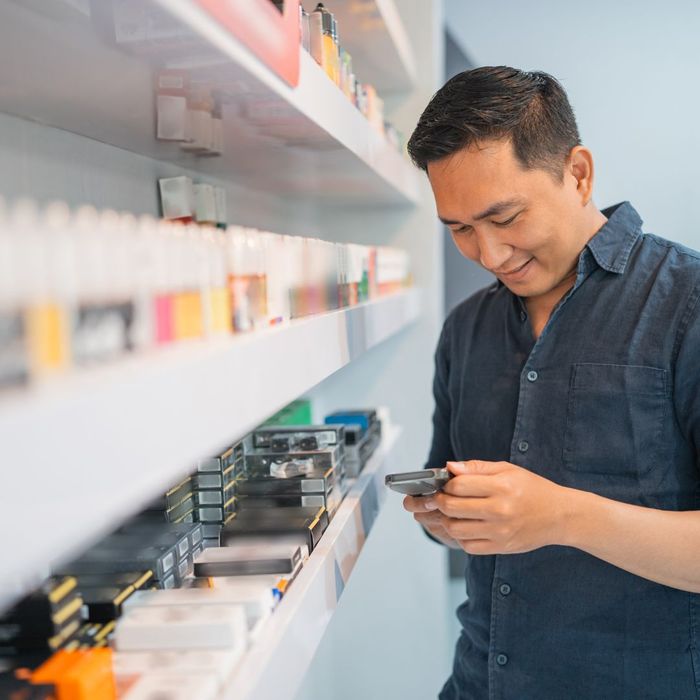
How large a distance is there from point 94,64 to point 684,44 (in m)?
3.16

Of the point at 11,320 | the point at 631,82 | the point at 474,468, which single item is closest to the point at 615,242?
the point at 474,468

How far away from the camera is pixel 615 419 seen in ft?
4.48

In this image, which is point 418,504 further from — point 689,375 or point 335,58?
point 335,58

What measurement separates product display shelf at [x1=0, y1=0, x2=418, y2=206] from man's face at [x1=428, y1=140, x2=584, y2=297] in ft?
0.75

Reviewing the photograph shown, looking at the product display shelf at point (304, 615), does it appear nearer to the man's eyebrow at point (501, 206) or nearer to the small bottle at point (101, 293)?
the small bottle at point (101, 293)

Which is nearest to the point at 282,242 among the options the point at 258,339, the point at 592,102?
the point at 258,339

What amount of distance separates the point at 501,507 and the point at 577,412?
0.35 m

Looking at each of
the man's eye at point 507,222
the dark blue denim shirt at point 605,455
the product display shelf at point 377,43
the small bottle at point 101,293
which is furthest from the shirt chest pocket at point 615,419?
the product display shelf at point 377,43

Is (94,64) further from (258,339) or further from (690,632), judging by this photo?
(690,632)

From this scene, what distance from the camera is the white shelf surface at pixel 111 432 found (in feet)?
1.43

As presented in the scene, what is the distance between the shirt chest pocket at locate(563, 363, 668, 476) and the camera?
52.5 inches

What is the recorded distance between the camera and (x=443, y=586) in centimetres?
333

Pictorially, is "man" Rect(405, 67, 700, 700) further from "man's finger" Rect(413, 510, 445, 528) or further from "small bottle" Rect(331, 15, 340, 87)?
"small bottle" Rect(331, 15, 340, 87)

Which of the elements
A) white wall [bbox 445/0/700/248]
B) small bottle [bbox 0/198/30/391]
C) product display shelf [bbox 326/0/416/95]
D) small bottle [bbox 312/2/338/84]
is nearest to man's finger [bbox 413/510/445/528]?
small bottle [bbox 312/2/338/84]
